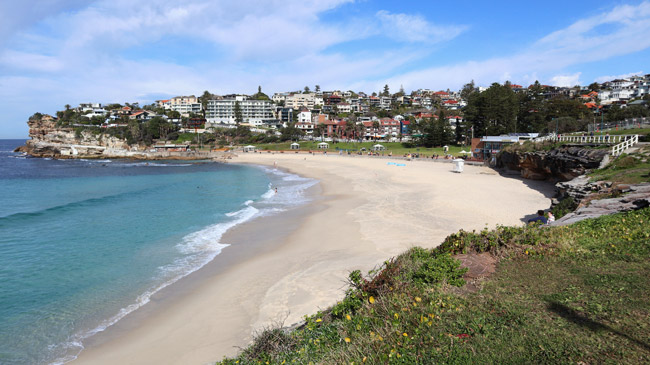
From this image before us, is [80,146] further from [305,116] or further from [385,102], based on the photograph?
[385,102]

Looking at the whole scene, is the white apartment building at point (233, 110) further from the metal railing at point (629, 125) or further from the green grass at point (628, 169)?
the green grass at point (628, 169)

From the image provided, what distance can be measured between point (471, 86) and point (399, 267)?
638 feet

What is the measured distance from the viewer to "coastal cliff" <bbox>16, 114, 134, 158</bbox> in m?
95.1

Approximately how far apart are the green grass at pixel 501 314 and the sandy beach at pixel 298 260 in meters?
3.58

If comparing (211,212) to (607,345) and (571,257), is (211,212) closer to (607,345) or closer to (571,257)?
(571,257)

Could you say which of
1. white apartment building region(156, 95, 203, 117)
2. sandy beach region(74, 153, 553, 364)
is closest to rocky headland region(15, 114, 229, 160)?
white apartment building region(156, 95, 203, 117)

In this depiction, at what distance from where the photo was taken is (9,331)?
34.6 ft

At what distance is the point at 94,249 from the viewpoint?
1778 centimetres

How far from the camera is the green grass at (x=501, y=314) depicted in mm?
4613

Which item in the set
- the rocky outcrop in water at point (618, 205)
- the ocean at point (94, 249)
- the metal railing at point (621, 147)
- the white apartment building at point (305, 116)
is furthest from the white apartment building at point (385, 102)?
the rocky outcrop in water at point (618, 205)

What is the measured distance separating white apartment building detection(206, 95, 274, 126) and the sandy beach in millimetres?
112313

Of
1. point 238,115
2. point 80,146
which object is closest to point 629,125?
point 238,115

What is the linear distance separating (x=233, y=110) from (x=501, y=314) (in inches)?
5580

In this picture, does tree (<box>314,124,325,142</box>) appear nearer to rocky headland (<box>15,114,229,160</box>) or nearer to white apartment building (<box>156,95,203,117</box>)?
rocky headland (<box>15,114,229,160</box>)
